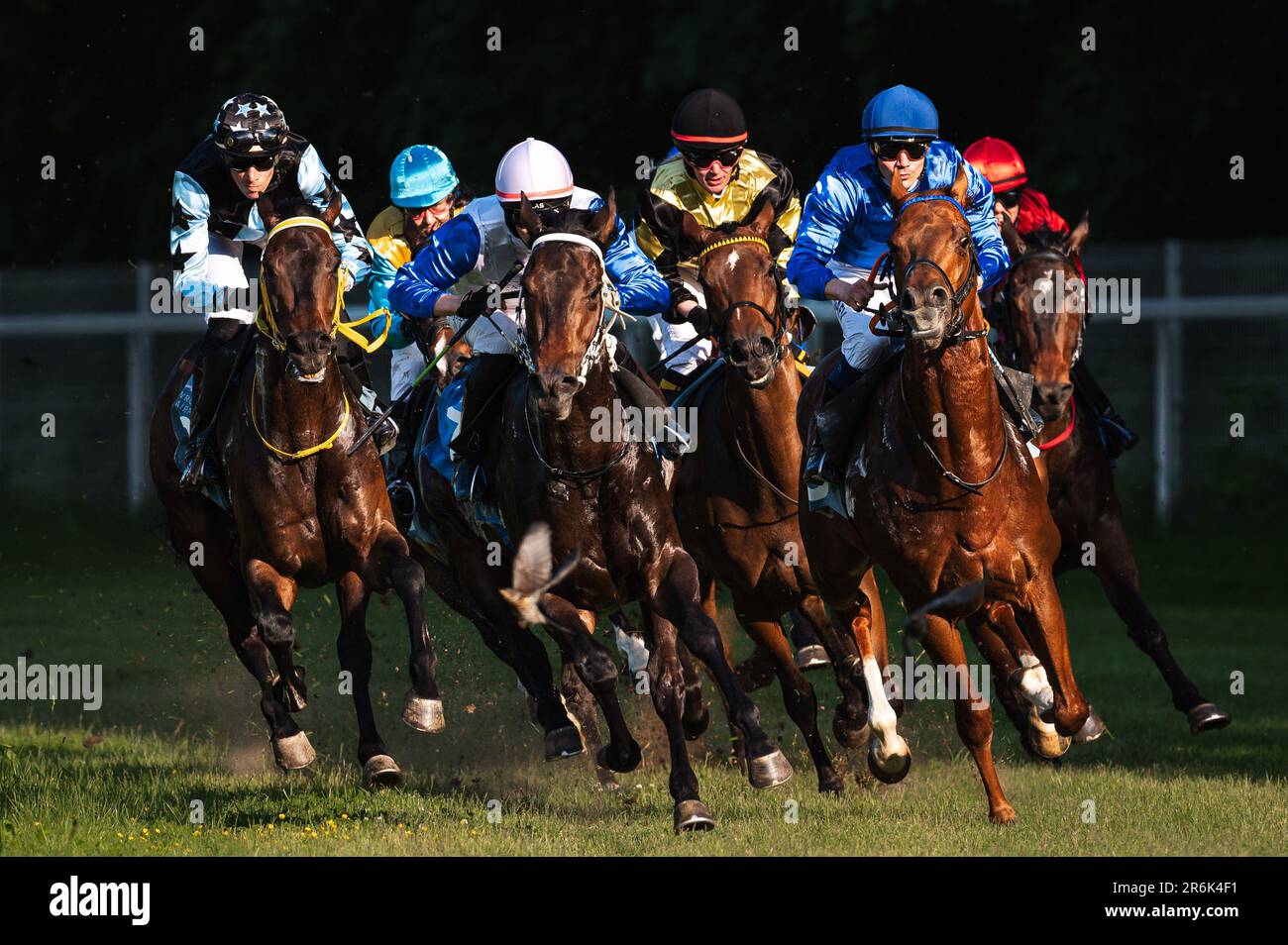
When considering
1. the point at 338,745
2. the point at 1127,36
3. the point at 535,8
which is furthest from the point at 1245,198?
the point at 338,745

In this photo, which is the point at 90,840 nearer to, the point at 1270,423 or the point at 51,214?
the point at 1270,423

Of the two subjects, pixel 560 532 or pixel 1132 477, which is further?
pixel 1132 477

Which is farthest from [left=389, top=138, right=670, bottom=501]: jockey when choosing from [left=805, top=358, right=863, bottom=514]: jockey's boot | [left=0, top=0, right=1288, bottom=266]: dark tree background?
[left=0, top=0, right=1288, bottom=266]: dark tree background

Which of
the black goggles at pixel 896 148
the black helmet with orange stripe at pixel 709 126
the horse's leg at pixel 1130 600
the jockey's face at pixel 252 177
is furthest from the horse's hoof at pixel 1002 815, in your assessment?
the jockey's face at pixel 252 177

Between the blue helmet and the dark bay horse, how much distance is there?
112 centimetres

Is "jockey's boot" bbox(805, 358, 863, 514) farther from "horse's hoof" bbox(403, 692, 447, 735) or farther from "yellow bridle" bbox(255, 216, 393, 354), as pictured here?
"yellow bridle" bbox(255, 216, 393, 354)

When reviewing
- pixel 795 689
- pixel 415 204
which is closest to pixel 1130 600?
pixel 795 689

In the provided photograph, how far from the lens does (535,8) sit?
22.1 meters

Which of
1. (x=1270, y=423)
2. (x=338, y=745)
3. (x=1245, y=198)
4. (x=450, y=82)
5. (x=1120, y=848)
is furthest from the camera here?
(x=450, y=82)

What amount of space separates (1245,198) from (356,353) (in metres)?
12.8

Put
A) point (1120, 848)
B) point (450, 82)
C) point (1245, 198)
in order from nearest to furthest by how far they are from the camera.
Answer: point (1120, 848)
point (1245, 198)
point (450, 82)

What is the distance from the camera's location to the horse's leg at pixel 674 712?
8039mm

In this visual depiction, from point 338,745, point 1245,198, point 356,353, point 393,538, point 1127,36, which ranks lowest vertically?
point 338,745

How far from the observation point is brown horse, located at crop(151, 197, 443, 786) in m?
8.68
